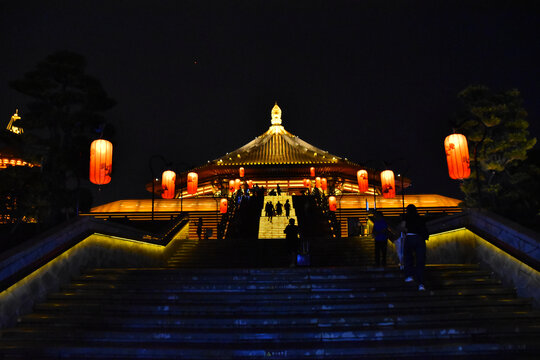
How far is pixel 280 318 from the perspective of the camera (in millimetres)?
5945

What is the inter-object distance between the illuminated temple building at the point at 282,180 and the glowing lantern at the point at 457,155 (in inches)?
Answer: 416

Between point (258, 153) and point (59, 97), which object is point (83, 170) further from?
point (258, 153)

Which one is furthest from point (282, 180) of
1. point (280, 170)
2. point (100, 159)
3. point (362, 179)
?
point (100, 159)

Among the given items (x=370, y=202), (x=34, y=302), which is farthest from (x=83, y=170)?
(x=370, y=202)

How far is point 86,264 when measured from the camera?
332 inches

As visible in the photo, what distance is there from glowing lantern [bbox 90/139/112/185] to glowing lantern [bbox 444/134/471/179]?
31.6ft

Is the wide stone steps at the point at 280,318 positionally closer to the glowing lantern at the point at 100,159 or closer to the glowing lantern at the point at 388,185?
the glowing lantern at the point at 100,159

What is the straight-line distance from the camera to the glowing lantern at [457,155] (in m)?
13.3

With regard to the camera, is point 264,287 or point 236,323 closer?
point 236,323

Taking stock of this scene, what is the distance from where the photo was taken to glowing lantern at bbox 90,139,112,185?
12.6 metres

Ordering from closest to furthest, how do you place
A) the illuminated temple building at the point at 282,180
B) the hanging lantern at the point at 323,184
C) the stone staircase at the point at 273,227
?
the stone staircase at the point at 273,227 → the illuminated temple building at the point at 282,180 → the hanging lantern at the point at 323,184

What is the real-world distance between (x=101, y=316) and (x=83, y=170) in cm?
829

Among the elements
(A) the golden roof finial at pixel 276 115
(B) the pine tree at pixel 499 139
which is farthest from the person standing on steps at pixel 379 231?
(A) the golden roof finial at pixel 276 115

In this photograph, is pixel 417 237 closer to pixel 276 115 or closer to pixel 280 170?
pixel 280 170
